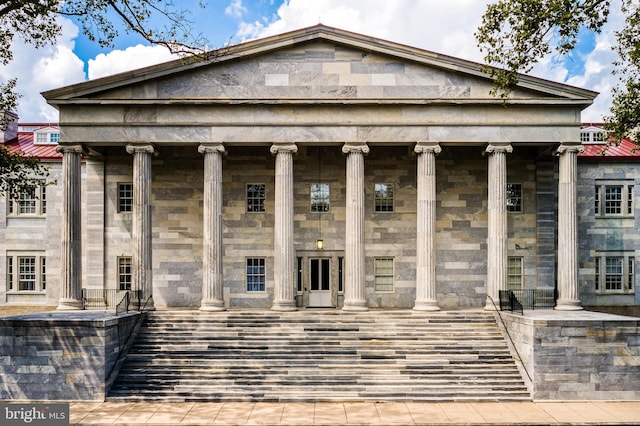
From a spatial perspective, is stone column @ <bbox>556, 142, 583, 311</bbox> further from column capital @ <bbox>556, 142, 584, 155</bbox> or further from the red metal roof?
the red metal roof

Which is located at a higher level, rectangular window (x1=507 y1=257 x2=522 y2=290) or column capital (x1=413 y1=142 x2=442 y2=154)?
column capital (x1=413 y1=142 x2=442 y2=154)

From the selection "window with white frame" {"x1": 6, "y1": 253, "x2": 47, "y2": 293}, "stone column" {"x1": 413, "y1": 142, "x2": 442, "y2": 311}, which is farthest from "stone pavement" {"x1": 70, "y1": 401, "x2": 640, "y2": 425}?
"window with white frame" {"x1": 6, "y1": 253, "x2": 47, "y2": 293}

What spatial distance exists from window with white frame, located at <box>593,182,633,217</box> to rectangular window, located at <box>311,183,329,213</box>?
14.7 m

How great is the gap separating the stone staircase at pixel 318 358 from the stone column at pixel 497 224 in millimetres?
1695

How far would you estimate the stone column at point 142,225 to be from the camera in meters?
26.8

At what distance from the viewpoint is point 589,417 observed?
18781mm

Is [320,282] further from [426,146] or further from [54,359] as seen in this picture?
[54,359]

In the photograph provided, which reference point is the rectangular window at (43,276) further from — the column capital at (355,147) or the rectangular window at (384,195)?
the rectangular window at (384,195)

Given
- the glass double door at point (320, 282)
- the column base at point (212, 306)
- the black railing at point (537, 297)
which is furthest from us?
the glass double door at point (320, 282)

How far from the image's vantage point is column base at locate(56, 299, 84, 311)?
26.7 m

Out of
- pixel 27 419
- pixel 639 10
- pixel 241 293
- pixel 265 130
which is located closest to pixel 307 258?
pixel 241 293

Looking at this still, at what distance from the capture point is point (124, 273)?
3097 centimetres

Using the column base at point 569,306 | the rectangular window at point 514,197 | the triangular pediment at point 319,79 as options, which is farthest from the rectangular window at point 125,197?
the column base at point 569,306
